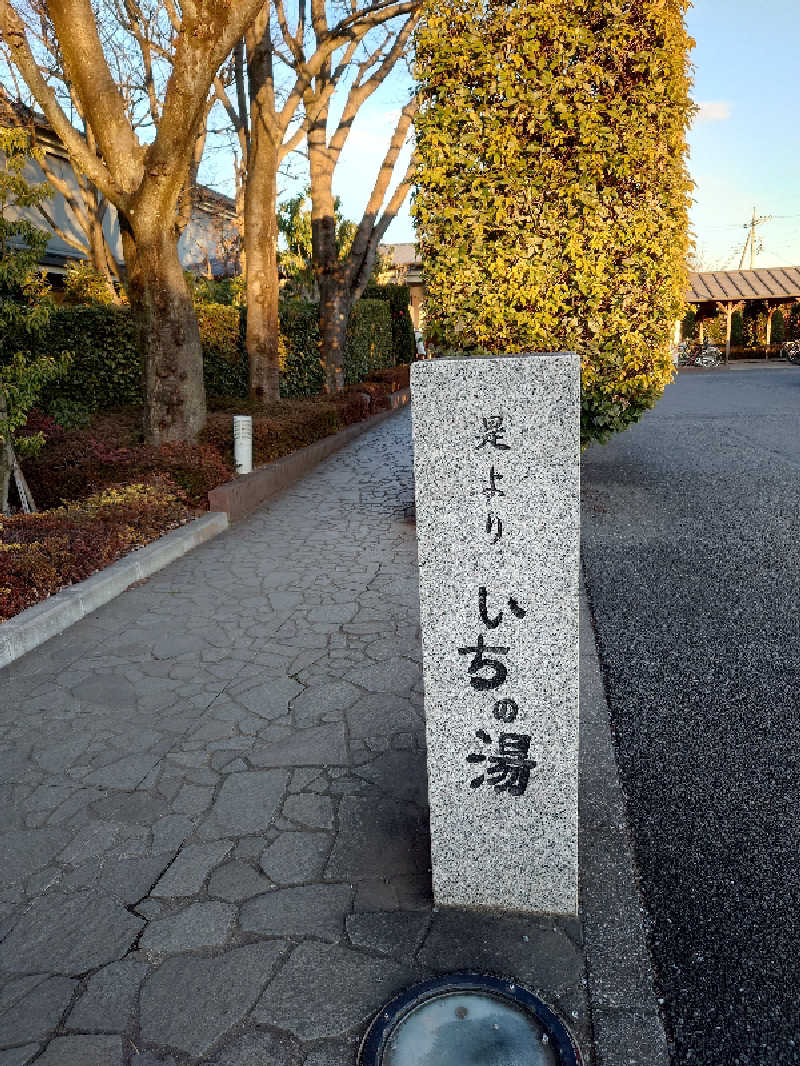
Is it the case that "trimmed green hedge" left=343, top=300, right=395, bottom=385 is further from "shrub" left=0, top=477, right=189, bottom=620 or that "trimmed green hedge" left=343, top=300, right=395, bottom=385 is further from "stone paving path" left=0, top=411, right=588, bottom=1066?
"stone paving path" left=0, top=411, right=588, bottom=1066

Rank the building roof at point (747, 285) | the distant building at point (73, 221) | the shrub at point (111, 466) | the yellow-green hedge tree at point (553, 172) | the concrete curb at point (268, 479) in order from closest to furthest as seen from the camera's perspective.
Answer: the yellow-green hedge tree at point (553, 172) → the shrub at point (111, 466) → the concrete curb at point (268, 479) → the distant building at point (73, 221) → the building roof at point (747, 285)

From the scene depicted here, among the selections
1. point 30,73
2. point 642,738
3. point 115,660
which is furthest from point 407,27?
point 642,738

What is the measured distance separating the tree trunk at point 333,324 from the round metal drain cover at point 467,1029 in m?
15.0

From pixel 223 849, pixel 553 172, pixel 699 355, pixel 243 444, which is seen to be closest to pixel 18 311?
pixel 243 444

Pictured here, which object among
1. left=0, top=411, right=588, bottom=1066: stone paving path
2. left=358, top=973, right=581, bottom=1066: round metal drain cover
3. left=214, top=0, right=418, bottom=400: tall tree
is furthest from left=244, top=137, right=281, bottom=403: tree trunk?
left=358, top=973, right=581, bottom=1066: round metal drain cover

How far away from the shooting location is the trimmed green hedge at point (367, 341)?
1981 cm

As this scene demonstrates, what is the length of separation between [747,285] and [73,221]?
2942 centimetres

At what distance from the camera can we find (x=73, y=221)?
80.3ft

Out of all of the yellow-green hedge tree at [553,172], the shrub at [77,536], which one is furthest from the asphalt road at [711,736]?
the shrub at [77,536]

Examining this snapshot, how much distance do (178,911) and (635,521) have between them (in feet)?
21.0

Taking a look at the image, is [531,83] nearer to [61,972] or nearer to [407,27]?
[61,972]

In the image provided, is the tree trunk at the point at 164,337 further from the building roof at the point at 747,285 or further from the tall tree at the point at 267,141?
the building roof at the point at 747,285

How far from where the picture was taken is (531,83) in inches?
276

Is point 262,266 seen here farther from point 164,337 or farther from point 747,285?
point 747,285
